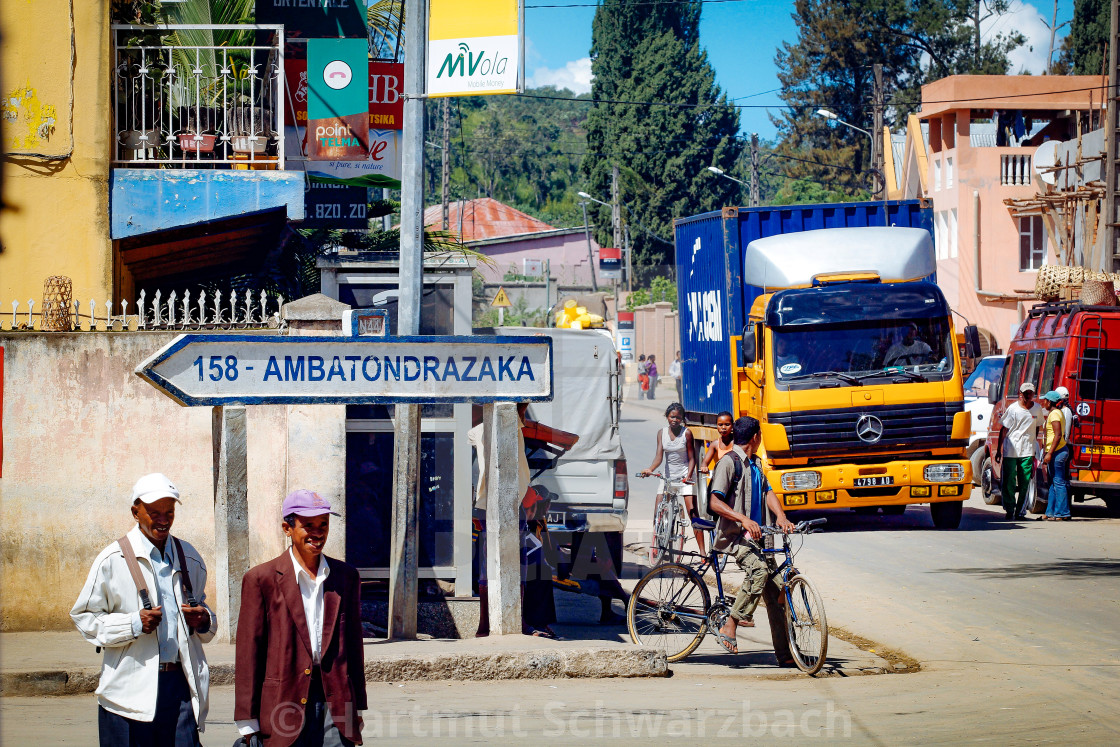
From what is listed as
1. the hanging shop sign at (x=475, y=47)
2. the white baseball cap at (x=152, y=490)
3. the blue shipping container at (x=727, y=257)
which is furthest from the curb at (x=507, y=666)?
the blue shipping container at (x=727, y=257)

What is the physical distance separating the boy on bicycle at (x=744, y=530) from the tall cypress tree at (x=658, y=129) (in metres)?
55.2

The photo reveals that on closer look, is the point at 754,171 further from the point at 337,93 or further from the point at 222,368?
the point at 222,368

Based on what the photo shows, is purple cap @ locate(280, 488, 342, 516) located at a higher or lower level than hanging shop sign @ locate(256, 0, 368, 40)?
lower

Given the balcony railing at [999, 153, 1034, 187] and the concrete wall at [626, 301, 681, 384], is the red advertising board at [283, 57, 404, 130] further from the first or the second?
the concrete wall at [626, 301, 681, 384]

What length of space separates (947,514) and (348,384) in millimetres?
10355

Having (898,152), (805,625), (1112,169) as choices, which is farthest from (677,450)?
(898,152)

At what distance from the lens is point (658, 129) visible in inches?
2525

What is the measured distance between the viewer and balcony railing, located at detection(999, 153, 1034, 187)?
3700 centimetres

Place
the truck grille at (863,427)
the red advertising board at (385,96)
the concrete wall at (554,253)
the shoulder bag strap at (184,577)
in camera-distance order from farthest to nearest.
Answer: the concrete wall at (554,253)
the truck grille at (863,427)
the red advertising board at (385,96)
the shoulder bag strap at (184,577)

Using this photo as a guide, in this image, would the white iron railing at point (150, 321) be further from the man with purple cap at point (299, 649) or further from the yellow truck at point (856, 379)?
the yellow truck at point (856, 379)

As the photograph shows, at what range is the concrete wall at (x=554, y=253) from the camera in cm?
6719

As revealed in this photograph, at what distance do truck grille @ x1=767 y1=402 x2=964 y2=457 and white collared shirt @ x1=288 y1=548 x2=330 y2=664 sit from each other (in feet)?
36.5

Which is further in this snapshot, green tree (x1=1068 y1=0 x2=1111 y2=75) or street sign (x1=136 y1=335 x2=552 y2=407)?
green tree (x1=1068 y1=0 x2=1111 y2=75)

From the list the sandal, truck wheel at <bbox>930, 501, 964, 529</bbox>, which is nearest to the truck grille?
truck wheel at <bbox>930, 501, 964, 529</bbox>
